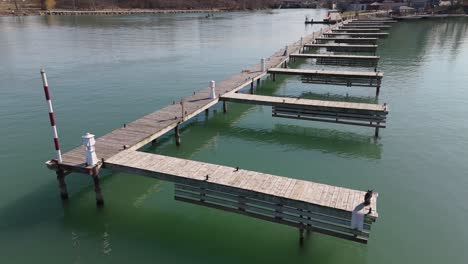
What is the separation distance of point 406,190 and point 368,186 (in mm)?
1396

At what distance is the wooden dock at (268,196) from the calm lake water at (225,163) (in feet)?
3.05

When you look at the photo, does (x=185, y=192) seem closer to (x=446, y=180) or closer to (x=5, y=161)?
(x=5, y=161)

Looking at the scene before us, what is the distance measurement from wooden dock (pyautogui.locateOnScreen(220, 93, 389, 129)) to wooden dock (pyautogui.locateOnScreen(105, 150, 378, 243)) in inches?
365

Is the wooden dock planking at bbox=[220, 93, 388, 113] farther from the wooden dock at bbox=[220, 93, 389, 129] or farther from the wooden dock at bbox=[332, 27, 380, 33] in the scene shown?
the wooden dock at bbox=[332, 27, 380, 33]

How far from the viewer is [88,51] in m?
45.0

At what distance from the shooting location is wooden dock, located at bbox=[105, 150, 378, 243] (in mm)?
9328

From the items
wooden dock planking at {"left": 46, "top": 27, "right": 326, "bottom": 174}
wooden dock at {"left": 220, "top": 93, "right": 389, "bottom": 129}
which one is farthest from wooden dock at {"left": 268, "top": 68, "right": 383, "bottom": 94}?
wooden dock at {"left": 220, "top": 93, "right": 389, "bottom": 129}

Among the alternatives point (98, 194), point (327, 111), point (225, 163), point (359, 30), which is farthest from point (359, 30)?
point (98, 194)

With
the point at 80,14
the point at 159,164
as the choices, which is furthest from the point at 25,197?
the point at 80,14

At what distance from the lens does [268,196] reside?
32.6 ft

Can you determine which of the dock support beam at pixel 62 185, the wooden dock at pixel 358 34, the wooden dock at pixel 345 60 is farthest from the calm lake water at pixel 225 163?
the wooden dock at pixel 358 34

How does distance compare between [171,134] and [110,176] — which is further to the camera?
[171,134]

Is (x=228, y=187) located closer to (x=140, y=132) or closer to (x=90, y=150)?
(x=90, y=150)

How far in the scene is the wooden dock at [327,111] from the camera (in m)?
18.3
